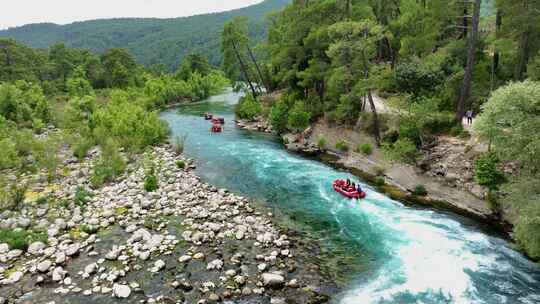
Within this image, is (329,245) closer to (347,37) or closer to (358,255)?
(358,255)

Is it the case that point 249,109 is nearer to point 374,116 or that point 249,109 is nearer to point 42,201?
point 374,116

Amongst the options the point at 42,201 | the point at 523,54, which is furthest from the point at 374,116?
the point at 42,201

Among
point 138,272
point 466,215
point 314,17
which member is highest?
point 314,17

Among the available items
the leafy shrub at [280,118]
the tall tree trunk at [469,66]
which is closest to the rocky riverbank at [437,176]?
the tall tree trunk at [469,66]

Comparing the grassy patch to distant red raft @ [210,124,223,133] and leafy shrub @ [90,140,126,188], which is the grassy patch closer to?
leafy shrub @ [90,140,126,188]

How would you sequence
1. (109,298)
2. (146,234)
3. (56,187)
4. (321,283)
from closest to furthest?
(109,298) → (321,283) → (146,234) → (56,187)

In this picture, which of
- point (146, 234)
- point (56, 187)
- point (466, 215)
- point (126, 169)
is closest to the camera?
point (146, 234)

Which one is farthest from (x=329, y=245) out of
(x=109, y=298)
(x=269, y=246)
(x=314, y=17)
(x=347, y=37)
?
(x=314, y=17)

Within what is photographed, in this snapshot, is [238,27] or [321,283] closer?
[321,283]

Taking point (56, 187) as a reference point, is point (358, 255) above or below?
below
